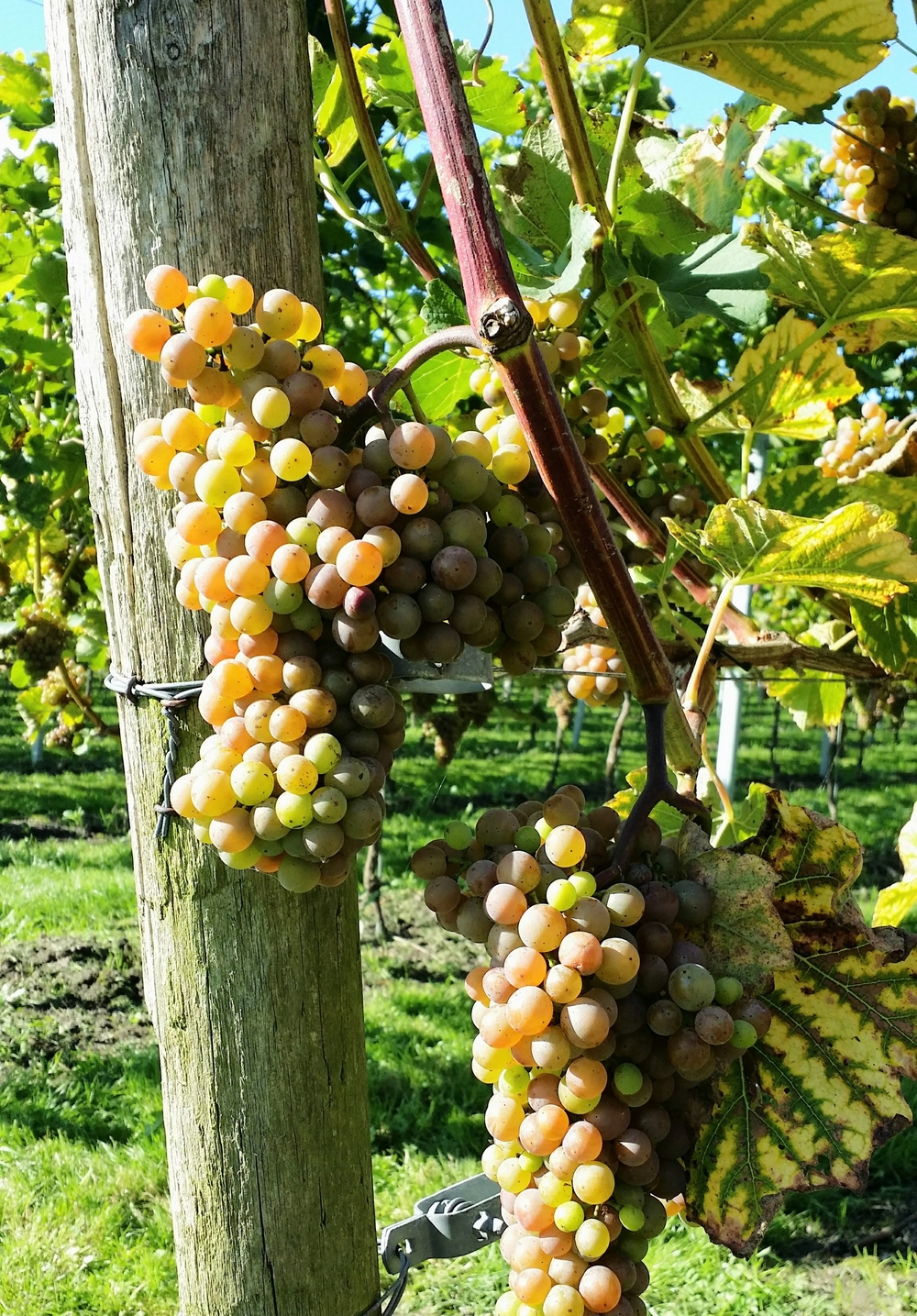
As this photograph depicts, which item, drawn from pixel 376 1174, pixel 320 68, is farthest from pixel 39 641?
pixel 320 68

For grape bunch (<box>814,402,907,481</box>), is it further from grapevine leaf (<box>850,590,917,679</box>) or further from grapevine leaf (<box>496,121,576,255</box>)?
grapevine leaf (<box>496,121,576,255</box>)

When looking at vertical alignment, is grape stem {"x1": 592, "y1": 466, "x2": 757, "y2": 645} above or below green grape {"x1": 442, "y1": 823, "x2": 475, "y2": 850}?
above

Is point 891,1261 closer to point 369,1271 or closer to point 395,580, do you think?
point 369,1271

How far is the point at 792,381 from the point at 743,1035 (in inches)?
36.4

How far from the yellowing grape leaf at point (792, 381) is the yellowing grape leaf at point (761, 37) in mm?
286

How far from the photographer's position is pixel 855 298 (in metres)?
1.23

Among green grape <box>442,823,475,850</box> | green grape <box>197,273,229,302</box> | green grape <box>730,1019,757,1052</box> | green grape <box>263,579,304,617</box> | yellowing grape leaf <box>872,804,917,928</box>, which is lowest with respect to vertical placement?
yellowing grape leaf <box>872,804,917,928</box>

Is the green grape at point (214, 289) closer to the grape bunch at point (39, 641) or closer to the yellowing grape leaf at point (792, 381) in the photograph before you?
the yellowing grape leaf at point (792, 381)

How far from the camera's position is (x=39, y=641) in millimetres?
3732

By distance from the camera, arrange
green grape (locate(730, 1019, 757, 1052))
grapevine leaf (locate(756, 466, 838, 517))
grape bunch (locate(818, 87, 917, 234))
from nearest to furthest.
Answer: green grape (locate(730, 1019, 757, 1052)), grapevine leaf (locate(756, 466, 838, 517)), grape bunch (locate(818, 87, 917, 234))

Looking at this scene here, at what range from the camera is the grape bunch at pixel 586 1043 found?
2.63 feet

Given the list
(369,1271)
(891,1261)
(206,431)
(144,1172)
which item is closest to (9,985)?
(144,1172)

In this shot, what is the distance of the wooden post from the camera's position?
3.16 ft

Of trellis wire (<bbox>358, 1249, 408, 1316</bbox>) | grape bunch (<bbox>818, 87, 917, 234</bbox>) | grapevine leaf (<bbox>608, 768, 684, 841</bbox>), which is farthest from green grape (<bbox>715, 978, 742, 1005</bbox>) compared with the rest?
grape bunch (<bbox>818, 87, 917, 234</bbox>)
